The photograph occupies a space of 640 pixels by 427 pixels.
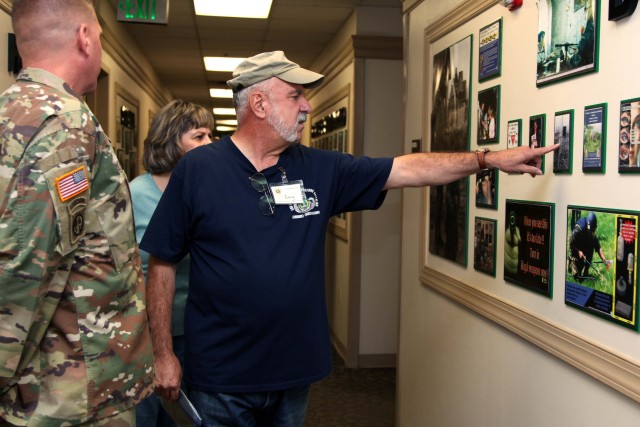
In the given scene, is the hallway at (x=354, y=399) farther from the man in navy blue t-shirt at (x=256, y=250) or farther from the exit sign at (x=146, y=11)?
the exit sign at (x=146, y=11)

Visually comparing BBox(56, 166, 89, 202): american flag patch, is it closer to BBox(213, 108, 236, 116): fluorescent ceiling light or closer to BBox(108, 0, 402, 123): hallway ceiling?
BBox(108, 0, 402, 123): hallway ceiling

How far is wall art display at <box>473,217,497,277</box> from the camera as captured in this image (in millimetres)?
2301

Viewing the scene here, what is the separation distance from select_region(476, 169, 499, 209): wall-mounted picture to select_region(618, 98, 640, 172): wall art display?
75cm

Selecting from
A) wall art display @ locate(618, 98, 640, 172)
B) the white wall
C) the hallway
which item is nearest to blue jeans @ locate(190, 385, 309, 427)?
the white wall

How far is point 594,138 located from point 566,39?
312mm

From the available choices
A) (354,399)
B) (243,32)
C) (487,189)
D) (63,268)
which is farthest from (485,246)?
(243,32)

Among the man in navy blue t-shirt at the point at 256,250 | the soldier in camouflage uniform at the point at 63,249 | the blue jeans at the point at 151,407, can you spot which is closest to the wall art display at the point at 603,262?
the man in navy blue t-shirt at the point at 256,250

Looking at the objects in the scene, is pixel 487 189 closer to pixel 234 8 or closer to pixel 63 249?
pixel 63 249

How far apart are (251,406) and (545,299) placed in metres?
0.90

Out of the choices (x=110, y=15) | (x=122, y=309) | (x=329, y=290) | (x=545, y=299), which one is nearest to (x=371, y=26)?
(x=110, y=15)

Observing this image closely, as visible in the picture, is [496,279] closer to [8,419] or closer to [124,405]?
[124,405]

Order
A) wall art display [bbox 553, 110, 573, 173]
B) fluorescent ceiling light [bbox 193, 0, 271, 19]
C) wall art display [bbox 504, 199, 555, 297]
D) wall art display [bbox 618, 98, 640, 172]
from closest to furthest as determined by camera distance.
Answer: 1. wall art display [bbox 618, 98, 640, 172]
2. wall art display [bbox 553, 110, 573, 173]
3. wall art display [bbox 504, 199, 555, 297]
4. fluorescent ceiling light [bbox 193, 0, 271, 19]

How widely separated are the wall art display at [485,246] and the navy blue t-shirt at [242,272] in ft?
2.22

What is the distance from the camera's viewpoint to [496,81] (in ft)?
7.48
